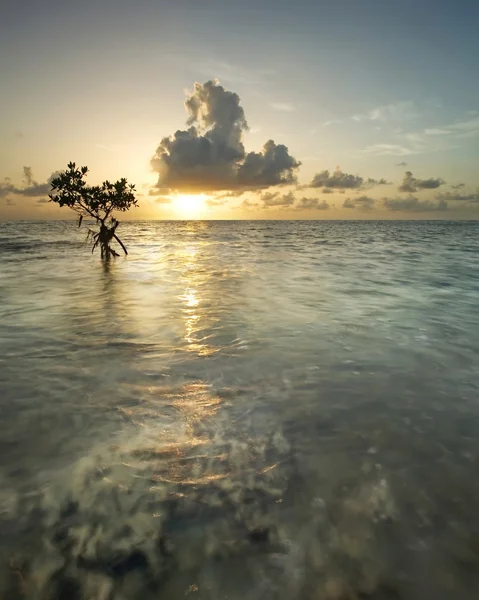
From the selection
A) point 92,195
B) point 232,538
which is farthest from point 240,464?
point 92,195

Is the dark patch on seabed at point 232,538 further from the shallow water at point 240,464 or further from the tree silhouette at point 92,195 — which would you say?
the tree silhouette at point 92,195

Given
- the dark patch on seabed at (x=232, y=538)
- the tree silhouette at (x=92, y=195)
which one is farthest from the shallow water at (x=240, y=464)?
the tree silhouette at (x=92, y=195)

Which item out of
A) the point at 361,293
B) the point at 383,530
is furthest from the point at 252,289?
the point at 383,530

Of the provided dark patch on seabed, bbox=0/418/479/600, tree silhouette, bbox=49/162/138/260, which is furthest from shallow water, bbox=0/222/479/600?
tree silhouette, bbox=49/162/138/260

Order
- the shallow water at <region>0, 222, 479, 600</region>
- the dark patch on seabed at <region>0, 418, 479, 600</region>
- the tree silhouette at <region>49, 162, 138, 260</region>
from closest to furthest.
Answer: the dark patch on seabed at <region>0, 418, 479, 600</region>
the shallow water at <region>0, 222, 479, 600</region>
the tree silhouette at <region>49, 162, 138, 260</region>

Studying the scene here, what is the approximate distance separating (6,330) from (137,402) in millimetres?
7337

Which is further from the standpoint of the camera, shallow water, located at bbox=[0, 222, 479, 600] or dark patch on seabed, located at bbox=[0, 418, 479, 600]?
shallow water, located at bbox=[0, 222, 479, 600]

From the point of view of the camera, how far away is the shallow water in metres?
3.39


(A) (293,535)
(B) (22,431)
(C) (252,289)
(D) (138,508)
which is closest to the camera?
(A) (293,535)

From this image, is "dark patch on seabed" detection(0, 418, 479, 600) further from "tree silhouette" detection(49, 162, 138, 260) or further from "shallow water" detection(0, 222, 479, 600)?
"tree silhouette" detection(49, 162, 138, 260)

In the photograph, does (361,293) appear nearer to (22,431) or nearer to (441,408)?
(441,408)

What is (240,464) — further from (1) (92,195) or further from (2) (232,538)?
(1) (92,195)

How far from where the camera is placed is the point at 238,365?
332 inches

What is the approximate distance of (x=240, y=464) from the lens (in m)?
4.82
